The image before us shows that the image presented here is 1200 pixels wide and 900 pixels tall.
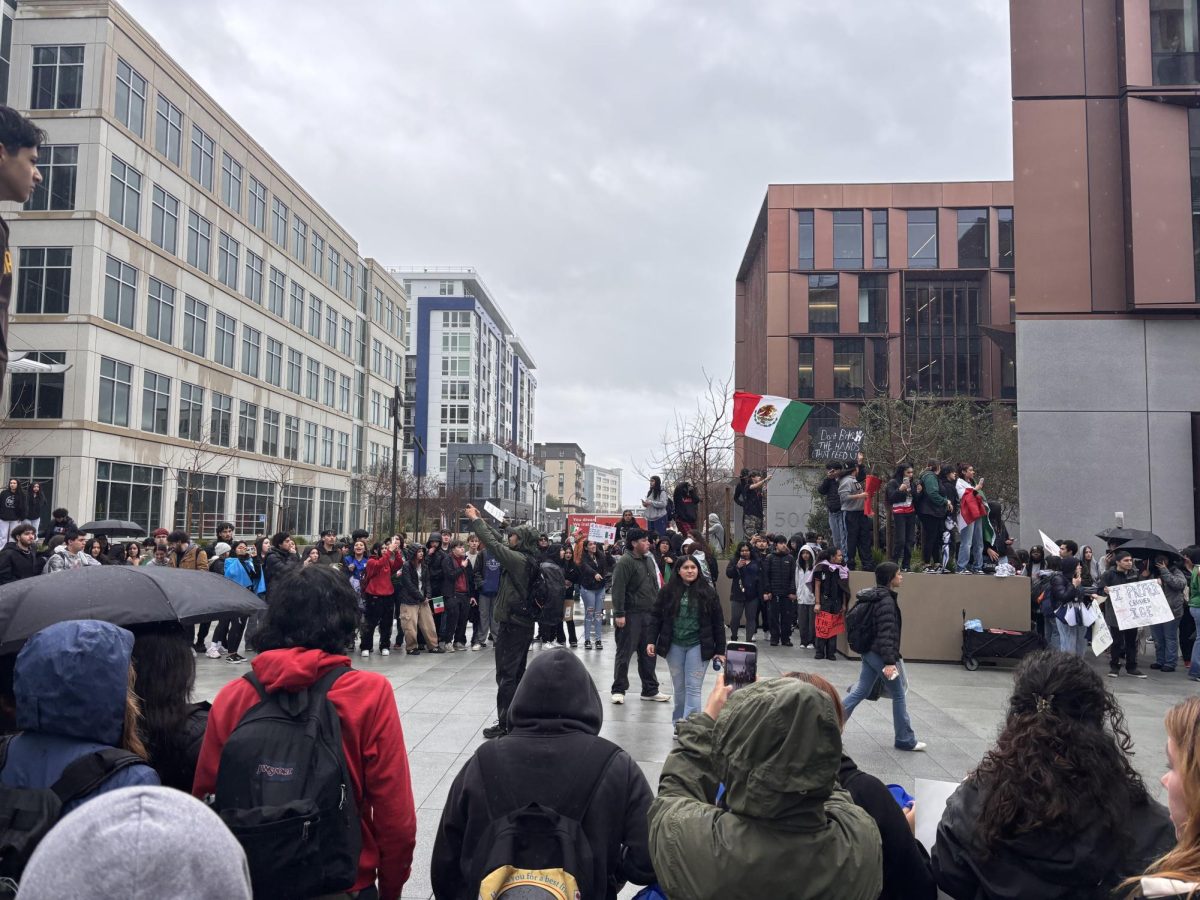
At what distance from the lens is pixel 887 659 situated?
822 centimetres

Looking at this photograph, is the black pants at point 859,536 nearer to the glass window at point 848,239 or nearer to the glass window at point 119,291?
the glass window at point 119,291

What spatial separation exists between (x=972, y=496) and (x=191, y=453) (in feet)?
121

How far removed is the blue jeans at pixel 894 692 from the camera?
8.34 m

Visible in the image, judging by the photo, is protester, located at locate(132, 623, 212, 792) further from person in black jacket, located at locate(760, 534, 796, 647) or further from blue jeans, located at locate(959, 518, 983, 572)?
blue jeans, located at locate(959, 518, 983, 572)

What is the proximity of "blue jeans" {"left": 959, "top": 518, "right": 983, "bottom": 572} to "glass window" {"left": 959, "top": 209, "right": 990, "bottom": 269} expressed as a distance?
42.9 metres

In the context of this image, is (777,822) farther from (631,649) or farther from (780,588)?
(780,588)

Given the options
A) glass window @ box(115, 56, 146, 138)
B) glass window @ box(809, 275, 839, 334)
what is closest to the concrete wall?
glass window @ box(809, 275, 839, 334)

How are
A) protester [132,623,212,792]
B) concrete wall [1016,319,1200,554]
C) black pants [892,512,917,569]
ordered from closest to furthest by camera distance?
protester [132,623,212,792], black pants [892,512,917,569], concrete wall [1016,319,1200,554]

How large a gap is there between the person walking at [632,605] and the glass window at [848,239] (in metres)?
45.4

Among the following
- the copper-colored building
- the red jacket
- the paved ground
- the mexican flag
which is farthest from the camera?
the copper-colored building

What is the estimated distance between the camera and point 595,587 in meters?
15.7


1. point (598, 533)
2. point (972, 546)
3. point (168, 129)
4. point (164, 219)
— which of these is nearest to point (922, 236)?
point (168, 129)

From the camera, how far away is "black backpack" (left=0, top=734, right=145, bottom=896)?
2191mm

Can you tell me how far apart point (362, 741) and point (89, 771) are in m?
0.82
